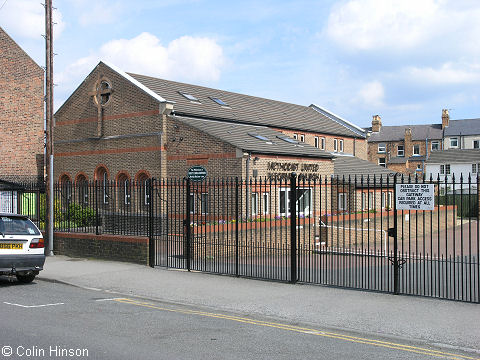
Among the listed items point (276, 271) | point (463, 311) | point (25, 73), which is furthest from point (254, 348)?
point (25, 73)

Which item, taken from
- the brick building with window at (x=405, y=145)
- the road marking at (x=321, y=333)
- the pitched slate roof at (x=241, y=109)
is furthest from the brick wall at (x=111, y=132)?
the brick building with window at (x=405, y=145)

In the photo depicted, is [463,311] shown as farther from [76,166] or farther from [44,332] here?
[76,166]

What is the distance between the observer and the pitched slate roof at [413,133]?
7444cm

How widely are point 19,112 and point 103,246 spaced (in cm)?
1711

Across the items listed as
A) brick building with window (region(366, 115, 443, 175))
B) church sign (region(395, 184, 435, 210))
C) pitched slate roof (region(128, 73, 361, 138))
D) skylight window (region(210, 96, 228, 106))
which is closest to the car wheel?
church sign (region(395, 184, 435, 210))

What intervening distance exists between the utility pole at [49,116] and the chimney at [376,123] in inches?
2619

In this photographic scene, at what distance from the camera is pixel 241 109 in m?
34.2

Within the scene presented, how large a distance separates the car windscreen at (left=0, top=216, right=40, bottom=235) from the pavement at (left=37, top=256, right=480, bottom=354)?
147cm

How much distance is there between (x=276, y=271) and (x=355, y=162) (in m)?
25.5

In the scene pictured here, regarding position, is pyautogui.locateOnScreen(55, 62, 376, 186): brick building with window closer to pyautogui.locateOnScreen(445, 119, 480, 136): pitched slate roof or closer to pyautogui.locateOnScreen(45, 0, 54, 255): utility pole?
pyautogui.locateOnScreen(45, 0, 54, 255): utility pole

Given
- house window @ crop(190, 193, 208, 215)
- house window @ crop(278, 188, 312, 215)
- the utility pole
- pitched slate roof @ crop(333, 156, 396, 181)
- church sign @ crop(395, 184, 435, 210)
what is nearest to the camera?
church sign @ crop(395, 184, 435, 210)

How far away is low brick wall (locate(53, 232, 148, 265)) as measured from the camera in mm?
15366

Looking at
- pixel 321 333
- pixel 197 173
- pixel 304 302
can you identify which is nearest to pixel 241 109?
pixel 197 173

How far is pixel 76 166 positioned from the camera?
108 feet
